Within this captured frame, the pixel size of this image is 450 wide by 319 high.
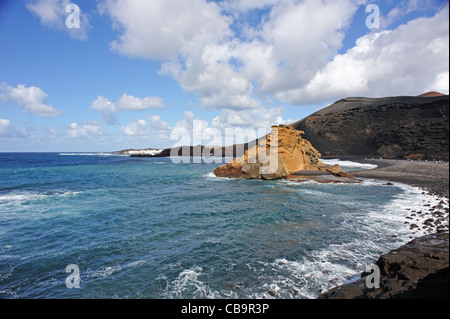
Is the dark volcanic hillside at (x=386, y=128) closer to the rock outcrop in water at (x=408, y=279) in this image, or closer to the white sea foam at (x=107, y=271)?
the rock outcrop in water at (x=408, y=279)

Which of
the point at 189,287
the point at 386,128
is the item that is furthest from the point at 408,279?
the point at 386,128

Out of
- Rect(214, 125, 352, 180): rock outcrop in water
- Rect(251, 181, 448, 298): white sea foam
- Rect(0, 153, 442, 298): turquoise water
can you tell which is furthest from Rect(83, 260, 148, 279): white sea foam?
Rect(214, 125, 352, 180): rock outcrop in water

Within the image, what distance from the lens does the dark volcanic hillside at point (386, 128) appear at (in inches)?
1759

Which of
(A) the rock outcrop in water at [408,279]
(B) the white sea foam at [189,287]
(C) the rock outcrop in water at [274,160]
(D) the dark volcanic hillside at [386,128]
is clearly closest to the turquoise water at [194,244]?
(B) the white sea foam at [189,287]

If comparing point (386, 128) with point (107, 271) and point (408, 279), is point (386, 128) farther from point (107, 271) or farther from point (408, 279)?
point (107, 271)

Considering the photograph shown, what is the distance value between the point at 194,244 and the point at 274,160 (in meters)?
20.8

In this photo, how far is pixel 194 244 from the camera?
8.76 meters

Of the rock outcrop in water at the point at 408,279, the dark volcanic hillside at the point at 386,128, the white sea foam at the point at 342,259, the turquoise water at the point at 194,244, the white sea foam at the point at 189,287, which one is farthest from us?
the dark volcanic hillside at the point at 386,128

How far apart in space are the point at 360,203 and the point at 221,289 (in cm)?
1337

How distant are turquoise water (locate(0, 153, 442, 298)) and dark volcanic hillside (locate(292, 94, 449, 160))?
3545 centimetres

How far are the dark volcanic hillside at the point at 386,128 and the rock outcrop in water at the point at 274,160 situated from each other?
22.9 meters
